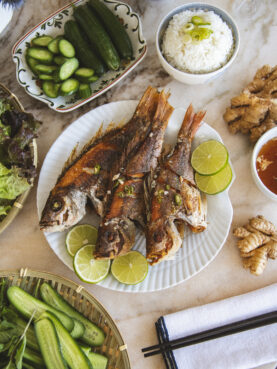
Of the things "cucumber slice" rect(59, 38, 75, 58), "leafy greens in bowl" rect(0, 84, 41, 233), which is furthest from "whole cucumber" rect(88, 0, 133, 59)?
"leafy greens in bowl" rect(0, 84, 41, 233)

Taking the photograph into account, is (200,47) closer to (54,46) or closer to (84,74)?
(84,74)

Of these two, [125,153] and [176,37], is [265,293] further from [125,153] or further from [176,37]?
[176,37]

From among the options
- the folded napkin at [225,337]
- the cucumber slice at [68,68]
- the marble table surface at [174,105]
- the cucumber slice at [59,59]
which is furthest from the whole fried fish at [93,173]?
the folded napkin at [225,337]

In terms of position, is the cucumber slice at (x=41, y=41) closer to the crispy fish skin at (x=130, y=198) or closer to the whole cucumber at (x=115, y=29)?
the whole cucumber at (x=115, y=29)

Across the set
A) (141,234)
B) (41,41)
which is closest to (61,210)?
(141,234)

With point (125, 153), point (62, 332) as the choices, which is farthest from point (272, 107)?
point (62, 332)

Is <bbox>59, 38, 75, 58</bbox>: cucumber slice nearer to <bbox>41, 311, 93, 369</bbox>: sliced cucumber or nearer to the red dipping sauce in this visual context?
the red dipping sauce

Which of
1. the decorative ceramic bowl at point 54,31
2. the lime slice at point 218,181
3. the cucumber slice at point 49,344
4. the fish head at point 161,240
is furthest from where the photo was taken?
the decorative ceramic bowl at point 54,31
